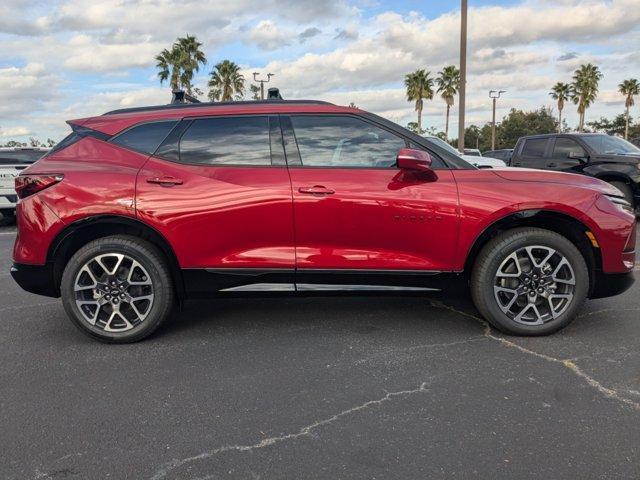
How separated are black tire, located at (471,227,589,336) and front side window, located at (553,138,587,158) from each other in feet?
23.1

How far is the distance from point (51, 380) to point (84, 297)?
0.69 metres

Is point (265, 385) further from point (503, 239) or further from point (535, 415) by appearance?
point (503, 239)

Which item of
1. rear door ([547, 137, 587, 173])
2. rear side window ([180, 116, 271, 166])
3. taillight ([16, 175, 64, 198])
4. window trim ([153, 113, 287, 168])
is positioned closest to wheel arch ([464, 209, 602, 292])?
window trim ([153, 113, 287, 168])

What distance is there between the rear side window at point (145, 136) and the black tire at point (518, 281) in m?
2.48

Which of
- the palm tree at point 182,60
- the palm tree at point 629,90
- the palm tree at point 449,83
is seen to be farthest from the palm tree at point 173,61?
the palm tree at point 629,90

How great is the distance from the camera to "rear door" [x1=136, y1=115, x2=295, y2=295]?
3.65 meters

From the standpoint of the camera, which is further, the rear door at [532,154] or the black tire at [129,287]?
A: the rear door at [532,154]

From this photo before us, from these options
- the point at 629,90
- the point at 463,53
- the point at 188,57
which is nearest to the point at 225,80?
the point at 188,57

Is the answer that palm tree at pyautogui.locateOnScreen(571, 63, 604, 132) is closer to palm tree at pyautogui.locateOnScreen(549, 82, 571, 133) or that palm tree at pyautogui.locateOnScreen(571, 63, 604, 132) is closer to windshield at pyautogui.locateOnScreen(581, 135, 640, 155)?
palm tree at pyautogui.locateOnScreen(549, 82, 571, 133)

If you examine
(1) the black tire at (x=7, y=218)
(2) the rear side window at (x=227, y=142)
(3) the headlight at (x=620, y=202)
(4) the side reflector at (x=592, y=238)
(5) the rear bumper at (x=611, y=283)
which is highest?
(2) the rear side window at (x=227, y=142)

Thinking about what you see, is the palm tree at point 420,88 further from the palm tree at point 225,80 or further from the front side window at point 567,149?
the front side window at point 567,149

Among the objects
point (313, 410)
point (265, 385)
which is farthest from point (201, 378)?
point (313, 410)

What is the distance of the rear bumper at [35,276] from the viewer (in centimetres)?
378

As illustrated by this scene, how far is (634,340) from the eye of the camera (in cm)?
375
